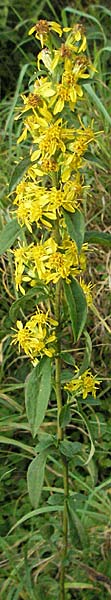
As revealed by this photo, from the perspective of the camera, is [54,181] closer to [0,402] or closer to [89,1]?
[0,402]

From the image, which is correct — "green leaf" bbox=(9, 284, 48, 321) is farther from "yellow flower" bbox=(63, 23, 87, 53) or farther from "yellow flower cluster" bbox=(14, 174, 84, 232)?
"yellow flower" bbox=(63, 23, 87, 53)

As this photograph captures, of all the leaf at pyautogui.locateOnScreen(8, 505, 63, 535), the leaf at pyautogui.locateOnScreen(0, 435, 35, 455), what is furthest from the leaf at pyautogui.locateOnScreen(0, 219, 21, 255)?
the leaf at pyautogui.locateOnScreen(0, 435, 35, 455)

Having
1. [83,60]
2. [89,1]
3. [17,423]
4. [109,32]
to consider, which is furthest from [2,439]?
[89,1]

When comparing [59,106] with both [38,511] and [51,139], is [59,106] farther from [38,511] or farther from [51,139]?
[38,511]

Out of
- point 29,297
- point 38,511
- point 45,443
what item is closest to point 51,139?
point 29,297

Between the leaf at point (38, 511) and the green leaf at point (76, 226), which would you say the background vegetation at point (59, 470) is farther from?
the green leaf at point (76, 226)
